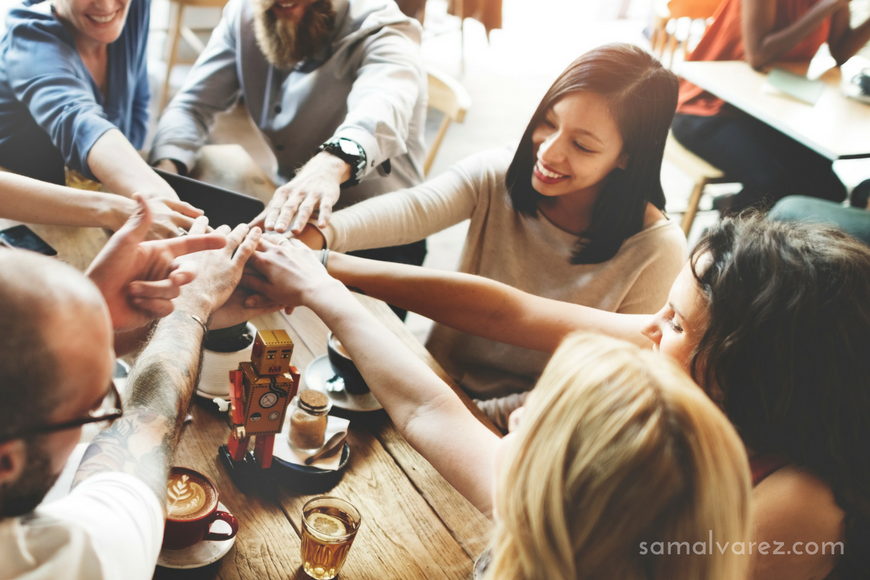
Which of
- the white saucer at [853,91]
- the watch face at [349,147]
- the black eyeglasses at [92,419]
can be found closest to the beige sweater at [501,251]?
the watch face at [349,147]

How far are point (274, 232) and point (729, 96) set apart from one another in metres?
2.04

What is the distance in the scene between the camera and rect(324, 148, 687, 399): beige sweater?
150 cm

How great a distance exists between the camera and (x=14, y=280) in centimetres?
56

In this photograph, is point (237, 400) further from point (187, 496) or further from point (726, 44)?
point (726, 44)

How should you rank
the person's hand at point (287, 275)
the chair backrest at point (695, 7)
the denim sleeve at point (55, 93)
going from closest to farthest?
1. the person's hand at point (287, 275)
2. the denim sleeve at point (55, 93)
3. the chair backrest at point (695, 7)

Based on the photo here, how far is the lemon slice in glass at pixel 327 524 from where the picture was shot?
2.78ft

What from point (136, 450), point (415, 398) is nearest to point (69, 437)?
point (136, 450)

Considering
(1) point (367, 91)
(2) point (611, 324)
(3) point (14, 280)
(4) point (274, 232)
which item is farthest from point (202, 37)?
(3) point (14, 280)

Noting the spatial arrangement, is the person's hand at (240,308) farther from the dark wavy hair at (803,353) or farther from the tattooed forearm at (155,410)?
the dark wavy hair at (803,353)

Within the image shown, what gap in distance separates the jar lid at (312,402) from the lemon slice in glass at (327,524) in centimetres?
17

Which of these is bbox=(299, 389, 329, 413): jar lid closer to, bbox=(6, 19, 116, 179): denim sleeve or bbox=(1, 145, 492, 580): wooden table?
bbox=(1, 145, 492, 580): wooden table

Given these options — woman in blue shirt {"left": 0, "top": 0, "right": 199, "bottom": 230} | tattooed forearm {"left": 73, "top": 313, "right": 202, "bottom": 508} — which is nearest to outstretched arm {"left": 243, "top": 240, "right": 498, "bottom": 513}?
tattooed forearm {"left": 73, "top": 313, "right": 202, "bottom": 508}

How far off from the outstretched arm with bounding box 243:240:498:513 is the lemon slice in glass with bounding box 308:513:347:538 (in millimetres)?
174

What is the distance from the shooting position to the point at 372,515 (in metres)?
0.95
